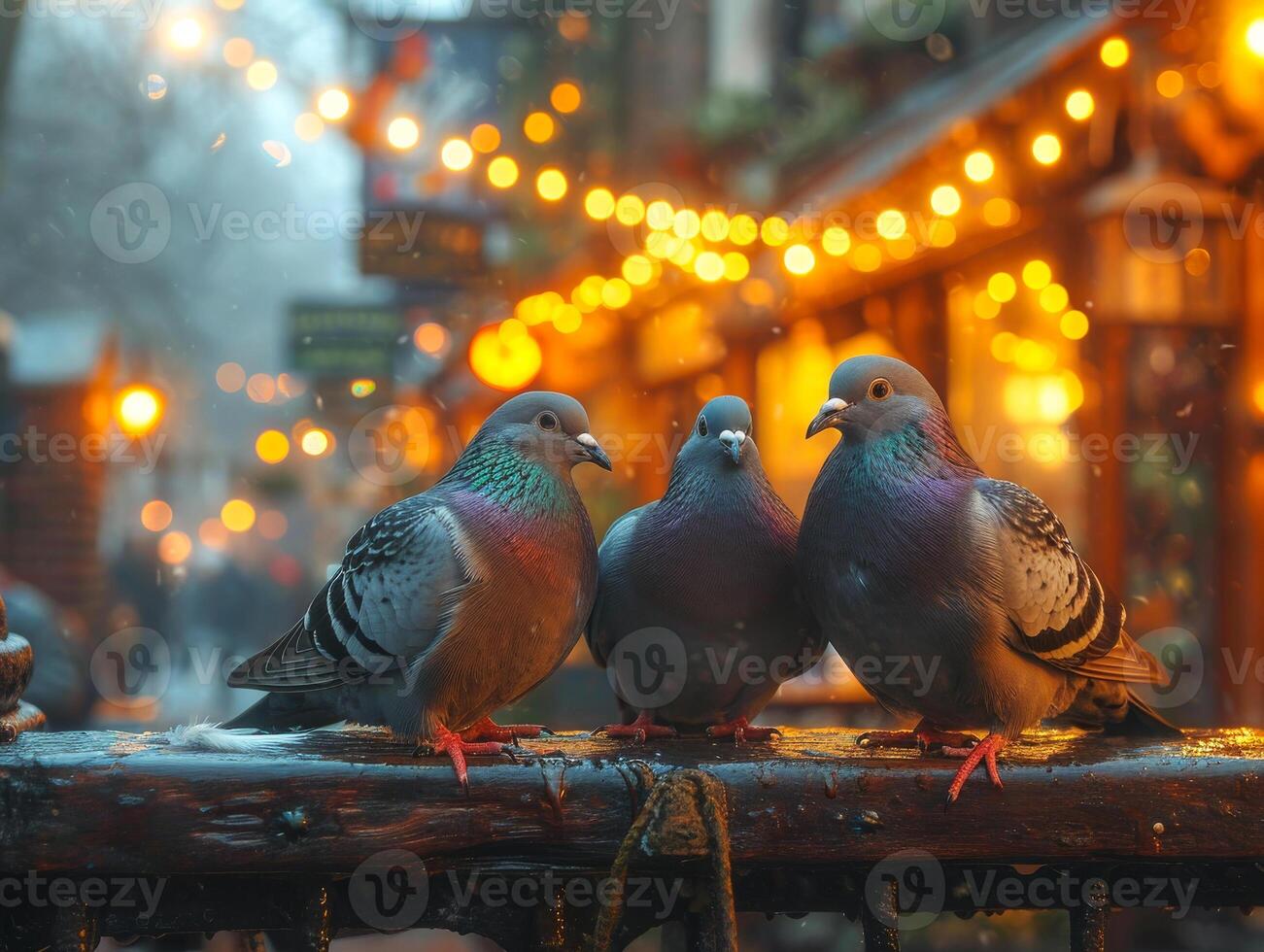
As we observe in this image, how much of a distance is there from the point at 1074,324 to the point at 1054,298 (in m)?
0.18

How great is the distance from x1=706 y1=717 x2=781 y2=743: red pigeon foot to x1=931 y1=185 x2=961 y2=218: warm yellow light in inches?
180

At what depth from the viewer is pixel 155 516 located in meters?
19.6

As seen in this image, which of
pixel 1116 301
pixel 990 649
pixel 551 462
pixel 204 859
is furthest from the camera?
pixel 1116 301

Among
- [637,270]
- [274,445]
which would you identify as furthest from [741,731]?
[274,445]

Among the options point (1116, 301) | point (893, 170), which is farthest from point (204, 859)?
point (893, 170)

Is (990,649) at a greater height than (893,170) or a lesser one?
lesser

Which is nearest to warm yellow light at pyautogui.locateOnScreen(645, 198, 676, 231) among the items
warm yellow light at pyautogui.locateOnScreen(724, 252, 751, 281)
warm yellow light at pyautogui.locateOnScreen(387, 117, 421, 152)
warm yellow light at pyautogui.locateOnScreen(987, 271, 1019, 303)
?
warm yellow light at pyautogui.locateOnScreen(724, 252, 751, 281)

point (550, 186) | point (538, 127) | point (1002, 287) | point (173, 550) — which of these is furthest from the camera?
point (173, 550)

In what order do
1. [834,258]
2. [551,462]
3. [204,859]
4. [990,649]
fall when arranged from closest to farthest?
[204,859] < [990,649] < [551,462] < [834,258]

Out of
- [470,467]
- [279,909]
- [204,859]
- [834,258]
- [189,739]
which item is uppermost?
[834,258]

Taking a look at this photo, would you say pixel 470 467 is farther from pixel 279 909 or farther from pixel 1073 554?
pixel 1073 554

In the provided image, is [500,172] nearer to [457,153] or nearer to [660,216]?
[457,153]

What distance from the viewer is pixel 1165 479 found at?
19.8ft

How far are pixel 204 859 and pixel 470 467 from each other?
2.76 feet
